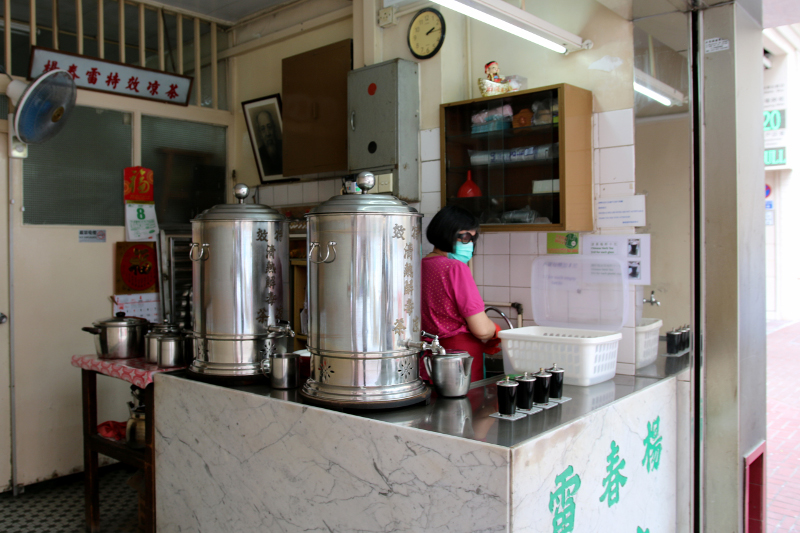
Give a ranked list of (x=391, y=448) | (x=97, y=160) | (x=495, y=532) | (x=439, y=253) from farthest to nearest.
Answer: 1. (x=97, y=160)
2. (x=439, y=253)
3. (x=391, y=448)
4. (x=495, y=532)

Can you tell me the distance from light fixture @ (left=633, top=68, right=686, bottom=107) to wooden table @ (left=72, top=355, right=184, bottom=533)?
95.1 inches

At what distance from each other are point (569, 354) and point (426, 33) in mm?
2010

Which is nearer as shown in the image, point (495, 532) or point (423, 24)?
point (495, 532)

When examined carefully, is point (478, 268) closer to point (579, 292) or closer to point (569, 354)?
point (579, 292)

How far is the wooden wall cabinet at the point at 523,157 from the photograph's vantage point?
2859 mm

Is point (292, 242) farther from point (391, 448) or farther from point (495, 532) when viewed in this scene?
point (495, 532)

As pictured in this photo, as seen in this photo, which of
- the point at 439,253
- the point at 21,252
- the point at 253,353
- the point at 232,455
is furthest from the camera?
the point at 21,252

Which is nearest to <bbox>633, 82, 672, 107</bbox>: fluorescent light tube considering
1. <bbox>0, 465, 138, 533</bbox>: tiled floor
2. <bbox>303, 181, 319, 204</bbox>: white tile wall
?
<bbox>303, 181, 319, 204</bbox>: white tile wall

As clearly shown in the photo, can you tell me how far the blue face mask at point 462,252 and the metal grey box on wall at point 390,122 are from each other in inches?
28.9

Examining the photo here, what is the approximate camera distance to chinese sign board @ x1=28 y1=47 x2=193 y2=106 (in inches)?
151

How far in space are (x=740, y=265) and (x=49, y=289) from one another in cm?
389

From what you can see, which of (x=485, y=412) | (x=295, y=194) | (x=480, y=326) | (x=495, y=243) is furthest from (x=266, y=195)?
(x=485, y=412)

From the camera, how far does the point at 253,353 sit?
2.47m

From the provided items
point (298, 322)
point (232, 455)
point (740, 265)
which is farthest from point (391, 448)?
point (298, 322)
